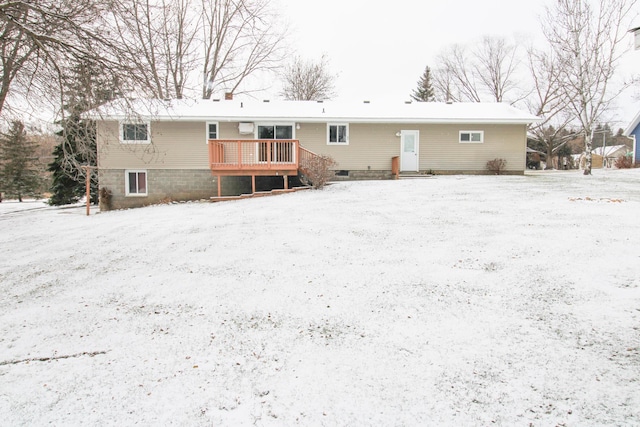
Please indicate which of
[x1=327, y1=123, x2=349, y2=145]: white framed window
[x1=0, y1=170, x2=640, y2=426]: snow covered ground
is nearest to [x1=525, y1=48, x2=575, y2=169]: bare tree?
[x1=327, y1=123, x2=349, y2=145]: white framed window

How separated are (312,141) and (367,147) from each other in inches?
87.5

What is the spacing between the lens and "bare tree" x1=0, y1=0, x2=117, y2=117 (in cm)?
543

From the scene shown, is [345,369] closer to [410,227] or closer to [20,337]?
[20,337]

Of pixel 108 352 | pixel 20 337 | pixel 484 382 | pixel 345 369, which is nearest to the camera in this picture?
pixel 484 382

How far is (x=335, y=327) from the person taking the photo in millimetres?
3416

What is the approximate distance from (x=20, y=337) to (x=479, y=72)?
123 ft

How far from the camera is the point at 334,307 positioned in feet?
12.5

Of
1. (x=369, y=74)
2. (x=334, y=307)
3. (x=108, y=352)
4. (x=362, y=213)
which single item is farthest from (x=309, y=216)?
(x=369, y=74)

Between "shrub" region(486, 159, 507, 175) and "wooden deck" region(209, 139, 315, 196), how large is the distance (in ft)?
25.5

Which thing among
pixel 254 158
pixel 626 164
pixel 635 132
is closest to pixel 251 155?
pixel 254 158

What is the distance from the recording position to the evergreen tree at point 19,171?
27219mm

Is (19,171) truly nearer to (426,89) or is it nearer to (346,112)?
(346,112)

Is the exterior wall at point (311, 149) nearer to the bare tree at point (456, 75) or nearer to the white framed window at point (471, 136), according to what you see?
the white framed window at point (471, 136)

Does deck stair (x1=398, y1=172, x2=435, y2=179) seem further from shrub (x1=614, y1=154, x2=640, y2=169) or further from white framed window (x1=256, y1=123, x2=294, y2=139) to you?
shrub (x1=614, y1=154, x2=640, y2=169)
